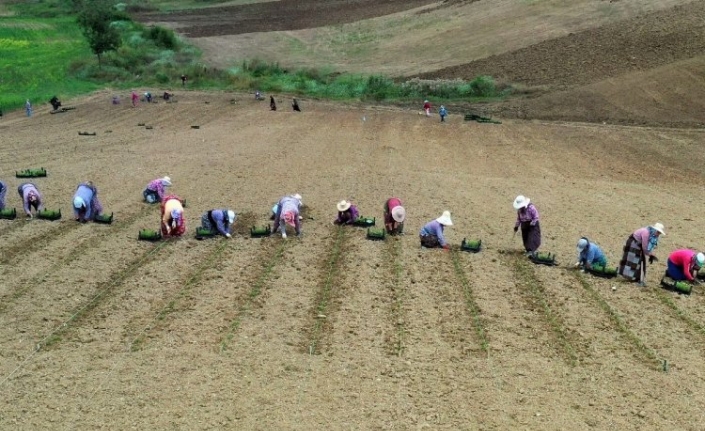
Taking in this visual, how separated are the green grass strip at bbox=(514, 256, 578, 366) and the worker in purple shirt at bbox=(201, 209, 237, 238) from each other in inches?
272

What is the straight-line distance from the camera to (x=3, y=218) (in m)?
19.4

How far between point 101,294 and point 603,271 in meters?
10.5

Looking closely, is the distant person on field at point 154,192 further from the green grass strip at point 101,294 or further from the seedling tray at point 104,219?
the green grass strip at point 101,294

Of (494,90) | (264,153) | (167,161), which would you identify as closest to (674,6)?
(494,90)

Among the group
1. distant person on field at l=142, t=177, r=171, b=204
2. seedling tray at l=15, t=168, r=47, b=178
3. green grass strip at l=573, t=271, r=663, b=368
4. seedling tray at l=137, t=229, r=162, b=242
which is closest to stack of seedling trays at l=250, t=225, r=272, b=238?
seedling tray at l=137, t=229, r=162, b=242

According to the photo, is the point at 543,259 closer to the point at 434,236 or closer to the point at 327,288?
the point at 434,236

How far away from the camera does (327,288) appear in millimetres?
15109

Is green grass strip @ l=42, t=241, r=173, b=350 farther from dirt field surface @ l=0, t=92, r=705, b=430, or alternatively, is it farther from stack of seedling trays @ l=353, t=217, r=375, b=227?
stack of seedling trays @ l=353, t=217, r=375, b=227

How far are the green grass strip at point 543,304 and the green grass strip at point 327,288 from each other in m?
4.05

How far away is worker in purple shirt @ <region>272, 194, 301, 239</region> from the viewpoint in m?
17.8

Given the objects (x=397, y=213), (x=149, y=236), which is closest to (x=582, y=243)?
(x=397, y=213)

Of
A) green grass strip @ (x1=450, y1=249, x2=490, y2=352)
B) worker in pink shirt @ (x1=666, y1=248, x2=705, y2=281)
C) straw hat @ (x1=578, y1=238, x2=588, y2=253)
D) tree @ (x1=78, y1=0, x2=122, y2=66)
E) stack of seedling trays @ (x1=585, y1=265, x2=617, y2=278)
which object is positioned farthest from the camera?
tree @ (x1=78, y1=0, x2=122, y2=66)

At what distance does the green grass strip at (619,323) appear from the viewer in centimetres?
1259

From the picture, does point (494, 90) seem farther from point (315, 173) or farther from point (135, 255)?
point (135, 255)
